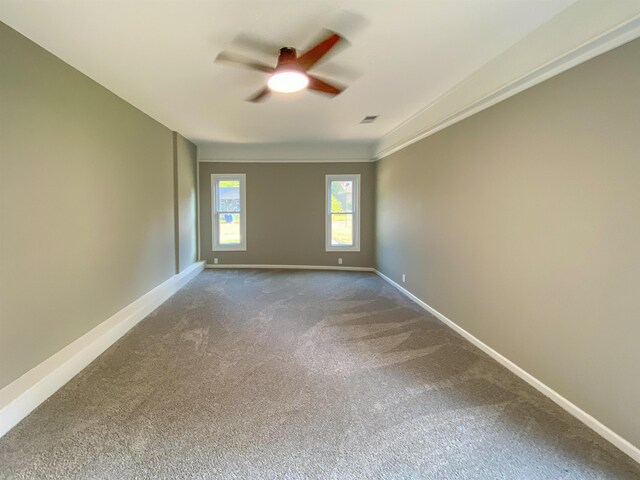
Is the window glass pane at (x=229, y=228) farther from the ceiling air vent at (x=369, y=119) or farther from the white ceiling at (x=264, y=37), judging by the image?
the ceiling air vent at (x=369, y=119)

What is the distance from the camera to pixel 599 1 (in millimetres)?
1752

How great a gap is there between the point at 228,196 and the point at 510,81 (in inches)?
218

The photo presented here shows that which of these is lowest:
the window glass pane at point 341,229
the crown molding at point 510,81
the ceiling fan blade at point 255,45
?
the window glass pane at point 341,229

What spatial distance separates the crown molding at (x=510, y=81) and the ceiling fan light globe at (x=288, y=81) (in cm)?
155

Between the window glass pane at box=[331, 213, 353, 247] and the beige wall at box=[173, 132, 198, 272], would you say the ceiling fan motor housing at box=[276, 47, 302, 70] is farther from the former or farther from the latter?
the window glass pane at box=[331, 213, 353, 247]

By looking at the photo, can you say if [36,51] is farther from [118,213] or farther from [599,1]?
[599,1]

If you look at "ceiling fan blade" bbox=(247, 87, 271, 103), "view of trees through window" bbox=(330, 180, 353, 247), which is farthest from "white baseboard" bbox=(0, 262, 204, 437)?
"view of trees through window" bbox=(330, 180, 353, 247)

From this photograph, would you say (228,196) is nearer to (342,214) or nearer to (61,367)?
(342,214)

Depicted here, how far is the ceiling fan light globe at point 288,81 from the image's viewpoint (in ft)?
7.99

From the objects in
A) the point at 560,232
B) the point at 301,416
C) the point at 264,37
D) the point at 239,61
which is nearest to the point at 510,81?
the point at 560,232

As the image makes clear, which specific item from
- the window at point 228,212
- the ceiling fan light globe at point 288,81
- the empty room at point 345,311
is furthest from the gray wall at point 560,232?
the window at point 228,212

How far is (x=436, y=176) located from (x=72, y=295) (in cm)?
392

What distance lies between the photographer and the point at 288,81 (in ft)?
8.38

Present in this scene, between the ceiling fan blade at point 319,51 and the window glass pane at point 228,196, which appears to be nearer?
the ceiling fan blade at point 319,51
